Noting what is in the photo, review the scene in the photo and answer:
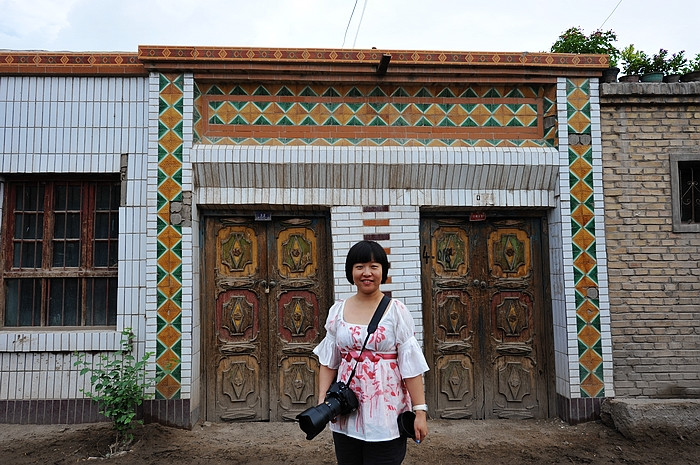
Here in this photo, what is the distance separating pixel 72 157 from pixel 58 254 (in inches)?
37.5

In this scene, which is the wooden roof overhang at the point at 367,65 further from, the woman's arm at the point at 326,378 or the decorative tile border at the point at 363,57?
the woman's arm at the point at 326,378

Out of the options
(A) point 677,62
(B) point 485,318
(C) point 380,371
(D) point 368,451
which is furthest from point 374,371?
(A) point 677,62

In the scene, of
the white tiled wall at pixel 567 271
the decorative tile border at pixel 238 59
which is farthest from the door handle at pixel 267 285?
the white tiled wall at pixel 567 271

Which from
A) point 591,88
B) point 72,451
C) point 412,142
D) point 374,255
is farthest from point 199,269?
point 591,88

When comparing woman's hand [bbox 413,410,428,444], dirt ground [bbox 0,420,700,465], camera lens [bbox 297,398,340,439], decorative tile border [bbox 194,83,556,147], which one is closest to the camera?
camera lens [bbox 297,398,340,439]

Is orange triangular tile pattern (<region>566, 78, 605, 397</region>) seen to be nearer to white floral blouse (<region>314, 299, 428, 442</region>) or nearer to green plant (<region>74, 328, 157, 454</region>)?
white floral blouse (<region>314, 299, 428, 442</region>)

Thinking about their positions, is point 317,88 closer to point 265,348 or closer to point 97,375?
point 265,348

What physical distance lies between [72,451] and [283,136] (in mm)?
3304

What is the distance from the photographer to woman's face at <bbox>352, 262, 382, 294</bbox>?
266cm

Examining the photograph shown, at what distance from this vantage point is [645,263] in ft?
16.4

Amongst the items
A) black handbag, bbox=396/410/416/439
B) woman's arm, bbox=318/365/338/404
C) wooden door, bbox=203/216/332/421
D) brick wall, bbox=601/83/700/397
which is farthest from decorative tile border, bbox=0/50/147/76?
brick wall, bbox=601/83/700/397

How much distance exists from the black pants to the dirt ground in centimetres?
171

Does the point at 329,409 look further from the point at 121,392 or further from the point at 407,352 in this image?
the point at 121,392

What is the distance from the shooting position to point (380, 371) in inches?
102
